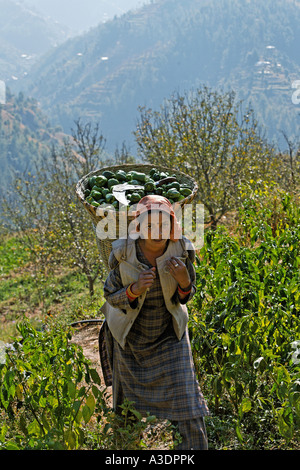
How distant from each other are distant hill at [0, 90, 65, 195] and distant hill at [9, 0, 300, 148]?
29.1m

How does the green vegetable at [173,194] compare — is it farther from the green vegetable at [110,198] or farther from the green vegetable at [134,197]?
the green vegetable at [110,198]

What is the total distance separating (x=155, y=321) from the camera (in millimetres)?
2533

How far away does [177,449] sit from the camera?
7.51 feet

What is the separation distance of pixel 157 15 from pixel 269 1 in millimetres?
50490

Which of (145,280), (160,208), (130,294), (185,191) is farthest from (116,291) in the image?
(185,191)

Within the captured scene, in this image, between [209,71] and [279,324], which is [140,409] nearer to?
[279,324]

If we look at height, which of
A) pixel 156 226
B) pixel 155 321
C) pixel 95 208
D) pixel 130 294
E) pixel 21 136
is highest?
pixel 21 136

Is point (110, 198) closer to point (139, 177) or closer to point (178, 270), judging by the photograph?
point (139, 177)

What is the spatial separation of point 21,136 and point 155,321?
113 meters

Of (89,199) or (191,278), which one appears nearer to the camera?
(191,278)

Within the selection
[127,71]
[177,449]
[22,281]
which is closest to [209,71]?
[127,71]

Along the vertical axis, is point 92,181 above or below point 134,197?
above

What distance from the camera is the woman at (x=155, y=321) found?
7.70ft

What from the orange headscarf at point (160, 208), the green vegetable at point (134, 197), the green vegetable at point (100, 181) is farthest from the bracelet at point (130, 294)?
the green vegetable at point (100, 181)
